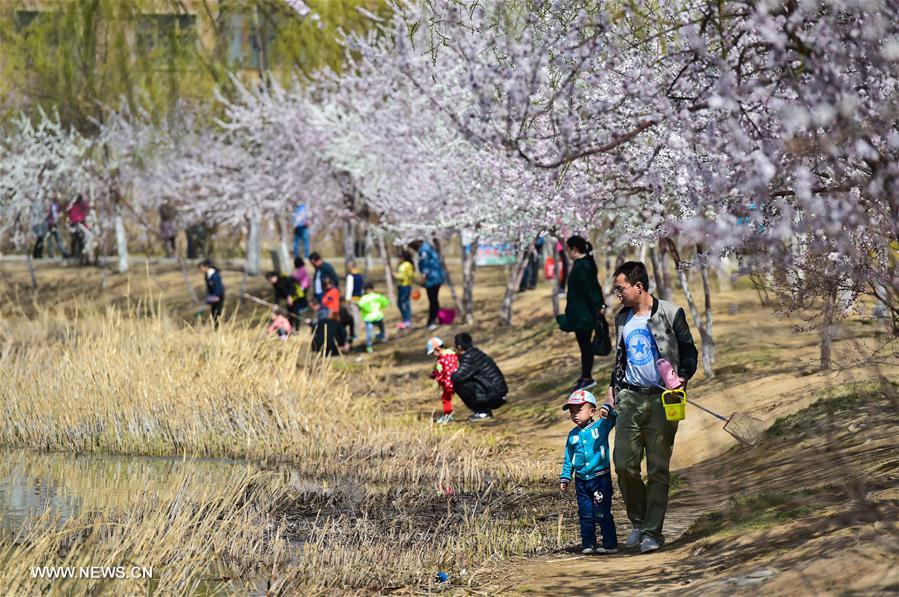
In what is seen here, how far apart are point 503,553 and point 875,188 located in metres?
3.52

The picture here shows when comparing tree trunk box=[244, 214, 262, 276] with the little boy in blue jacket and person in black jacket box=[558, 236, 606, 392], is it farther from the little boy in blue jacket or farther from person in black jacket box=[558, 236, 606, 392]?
the little boy in blue jacket

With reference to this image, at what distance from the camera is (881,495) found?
784 centimetres

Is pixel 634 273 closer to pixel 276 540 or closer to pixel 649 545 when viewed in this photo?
pixel 649 545

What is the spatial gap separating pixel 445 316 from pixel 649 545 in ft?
54.5

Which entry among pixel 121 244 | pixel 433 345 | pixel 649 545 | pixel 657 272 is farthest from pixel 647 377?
pixel 121 244

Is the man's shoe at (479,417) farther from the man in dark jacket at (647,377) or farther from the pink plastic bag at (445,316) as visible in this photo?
the pink plastic bag at (445,316)

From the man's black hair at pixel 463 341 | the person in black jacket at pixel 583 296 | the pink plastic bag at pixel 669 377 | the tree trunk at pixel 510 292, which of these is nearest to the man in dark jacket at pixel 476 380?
the man's black hair at pixel 463 341

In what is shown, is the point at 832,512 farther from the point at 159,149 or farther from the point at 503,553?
the point at 159,149

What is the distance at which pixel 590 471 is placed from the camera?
27.5ft

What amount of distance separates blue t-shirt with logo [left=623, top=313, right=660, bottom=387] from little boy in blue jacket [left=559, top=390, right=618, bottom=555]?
1.03 feet

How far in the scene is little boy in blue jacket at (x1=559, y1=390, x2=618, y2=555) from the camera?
27.5ft

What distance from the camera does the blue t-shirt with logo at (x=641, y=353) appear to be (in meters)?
8.22

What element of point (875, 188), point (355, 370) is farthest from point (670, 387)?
point (355, 370)

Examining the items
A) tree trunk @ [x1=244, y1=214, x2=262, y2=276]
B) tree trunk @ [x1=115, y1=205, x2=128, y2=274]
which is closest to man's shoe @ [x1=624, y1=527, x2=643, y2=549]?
tree trunk @ [x1=244, y1=214, x2=262, y2=276]
